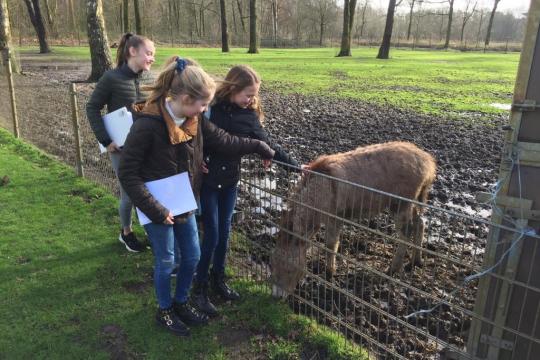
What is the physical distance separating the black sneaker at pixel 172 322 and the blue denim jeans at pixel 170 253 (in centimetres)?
6

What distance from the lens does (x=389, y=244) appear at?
5.31m

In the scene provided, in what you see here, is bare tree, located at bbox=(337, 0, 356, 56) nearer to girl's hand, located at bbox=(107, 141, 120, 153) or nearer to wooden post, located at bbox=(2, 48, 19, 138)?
wooden post, located at bbox=(2, 48, 19, 138)

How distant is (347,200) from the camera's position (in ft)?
15.0

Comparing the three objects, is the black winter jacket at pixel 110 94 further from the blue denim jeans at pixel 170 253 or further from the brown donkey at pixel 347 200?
the brown donkey at pixel 347 200

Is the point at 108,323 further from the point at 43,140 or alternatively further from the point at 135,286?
the point at 43,140

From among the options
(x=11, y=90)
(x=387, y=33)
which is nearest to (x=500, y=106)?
(x=11, y=90)

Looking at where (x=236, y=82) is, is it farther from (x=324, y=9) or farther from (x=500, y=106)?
(x=324, y=9)

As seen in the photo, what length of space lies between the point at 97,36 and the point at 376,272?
12319mm

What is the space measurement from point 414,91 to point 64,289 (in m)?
15.8

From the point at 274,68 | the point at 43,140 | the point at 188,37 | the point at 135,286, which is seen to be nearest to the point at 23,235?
the point at 135,286

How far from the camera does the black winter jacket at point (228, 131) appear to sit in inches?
149

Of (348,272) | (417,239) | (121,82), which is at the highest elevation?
(121,82)

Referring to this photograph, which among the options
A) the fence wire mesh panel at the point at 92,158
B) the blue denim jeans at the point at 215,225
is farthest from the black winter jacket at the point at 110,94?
the fence wire mesh panel at the point at 92,158

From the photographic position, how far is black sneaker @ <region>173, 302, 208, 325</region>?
12.5 ft
